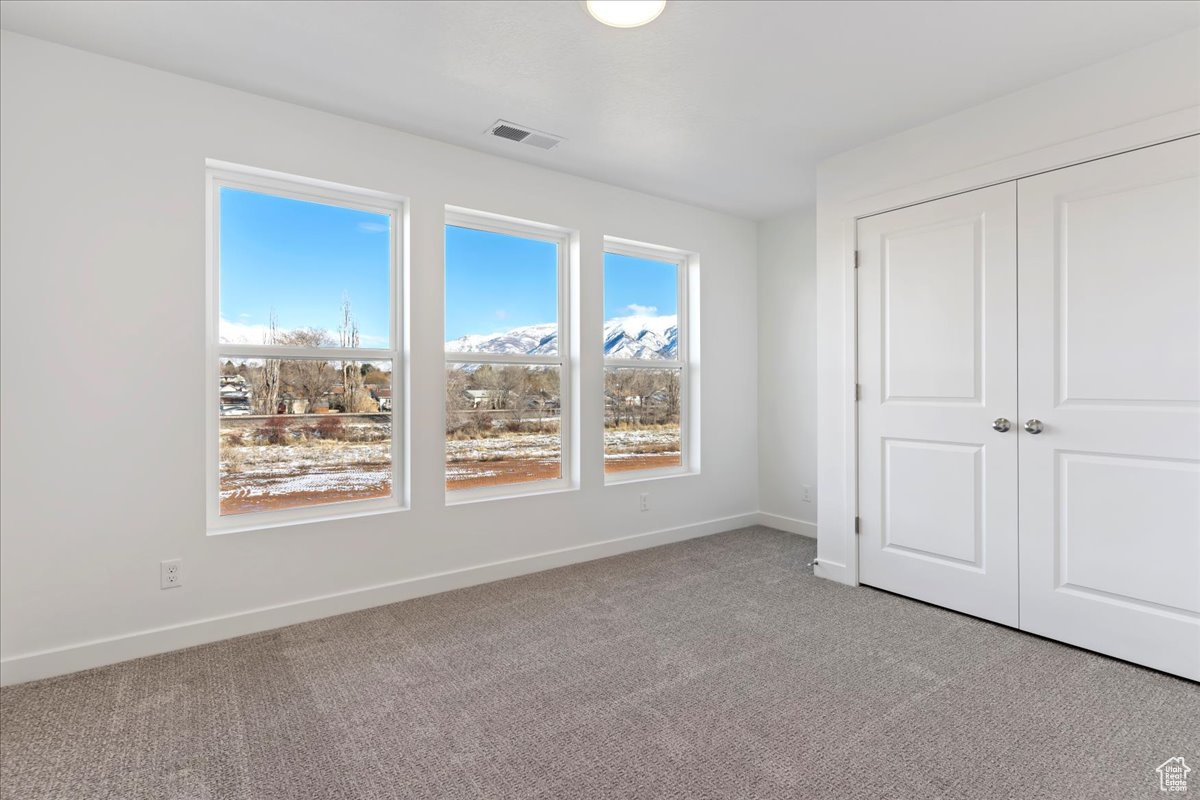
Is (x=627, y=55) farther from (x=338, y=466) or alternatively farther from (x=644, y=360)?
(x=338, y=466)

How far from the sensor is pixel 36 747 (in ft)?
6.23

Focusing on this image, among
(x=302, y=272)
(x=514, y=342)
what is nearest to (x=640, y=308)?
(x=514, y=342)

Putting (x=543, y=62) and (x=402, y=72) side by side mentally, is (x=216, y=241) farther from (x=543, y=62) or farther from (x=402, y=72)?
(x=543, y=62)

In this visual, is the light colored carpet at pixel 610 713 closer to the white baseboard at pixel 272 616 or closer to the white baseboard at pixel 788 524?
the white baseboard at pixel 272 616

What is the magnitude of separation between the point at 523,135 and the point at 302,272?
1.43 metres

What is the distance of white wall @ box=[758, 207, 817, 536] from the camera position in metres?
4.62

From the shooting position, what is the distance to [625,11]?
2129 mm

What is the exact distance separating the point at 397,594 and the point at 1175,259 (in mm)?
3938

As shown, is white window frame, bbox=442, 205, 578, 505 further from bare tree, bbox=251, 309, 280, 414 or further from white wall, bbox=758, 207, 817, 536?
white wall, bbox=758, 207, 817, 536

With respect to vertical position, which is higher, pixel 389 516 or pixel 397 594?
pixel 389 516

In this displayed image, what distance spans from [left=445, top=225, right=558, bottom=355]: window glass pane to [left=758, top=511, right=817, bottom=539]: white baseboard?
7.83 ft

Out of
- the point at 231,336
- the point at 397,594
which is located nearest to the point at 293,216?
the point at 231,336

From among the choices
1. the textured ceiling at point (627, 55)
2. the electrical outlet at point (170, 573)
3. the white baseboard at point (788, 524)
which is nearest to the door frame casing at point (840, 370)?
the textured ceiling at point (627, 55)

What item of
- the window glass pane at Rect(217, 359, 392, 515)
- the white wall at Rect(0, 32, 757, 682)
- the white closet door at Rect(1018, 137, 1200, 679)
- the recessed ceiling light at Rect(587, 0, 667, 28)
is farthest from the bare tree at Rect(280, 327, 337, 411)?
the white closet door at Rect(1018, 137, 1200, 679)
